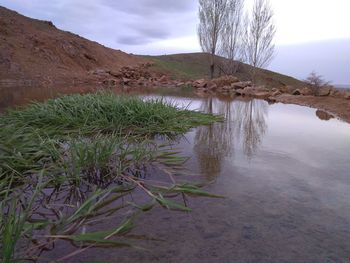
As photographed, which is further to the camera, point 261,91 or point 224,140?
point 261,91

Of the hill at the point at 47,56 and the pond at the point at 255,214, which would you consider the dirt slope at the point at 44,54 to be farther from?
the pond at the point at 255,214

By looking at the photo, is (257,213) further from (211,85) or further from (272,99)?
(211,85)

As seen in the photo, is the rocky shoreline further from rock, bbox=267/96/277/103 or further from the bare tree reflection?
the bare tree reflection

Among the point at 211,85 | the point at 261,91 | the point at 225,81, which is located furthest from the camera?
the point at 225,81

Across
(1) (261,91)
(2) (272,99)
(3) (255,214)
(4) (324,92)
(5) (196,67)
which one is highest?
(5) (196,67)

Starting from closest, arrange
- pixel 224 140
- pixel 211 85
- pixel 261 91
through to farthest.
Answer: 1. pixel 224 140
2. pixel 261 91
3. pixel 211 85

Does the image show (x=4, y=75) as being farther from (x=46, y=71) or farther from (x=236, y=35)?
(x=236, y=35)

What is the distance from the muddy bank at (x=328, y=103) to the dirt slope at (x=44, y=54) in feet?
28.5

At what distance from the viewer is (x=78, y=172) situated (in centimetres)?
182

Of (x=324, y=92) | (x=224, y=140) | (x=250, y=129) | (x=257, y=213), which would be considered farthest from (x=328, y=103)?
(x=257, y=213)

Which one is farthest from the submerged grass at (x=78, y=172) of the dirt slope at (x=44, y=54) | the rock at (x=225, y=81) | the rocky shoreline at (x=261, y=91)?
the dirt slope at (x=44, y=54)

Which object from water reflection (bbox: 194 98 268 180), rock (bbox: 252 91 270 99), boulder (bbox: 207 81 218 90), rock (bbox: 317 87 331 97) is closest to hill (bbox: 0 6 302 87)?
boulder (bbox: 207 81 218 90)

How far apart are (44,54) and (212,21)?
8.21m

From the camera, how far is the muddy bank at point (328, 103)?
6.17 m
